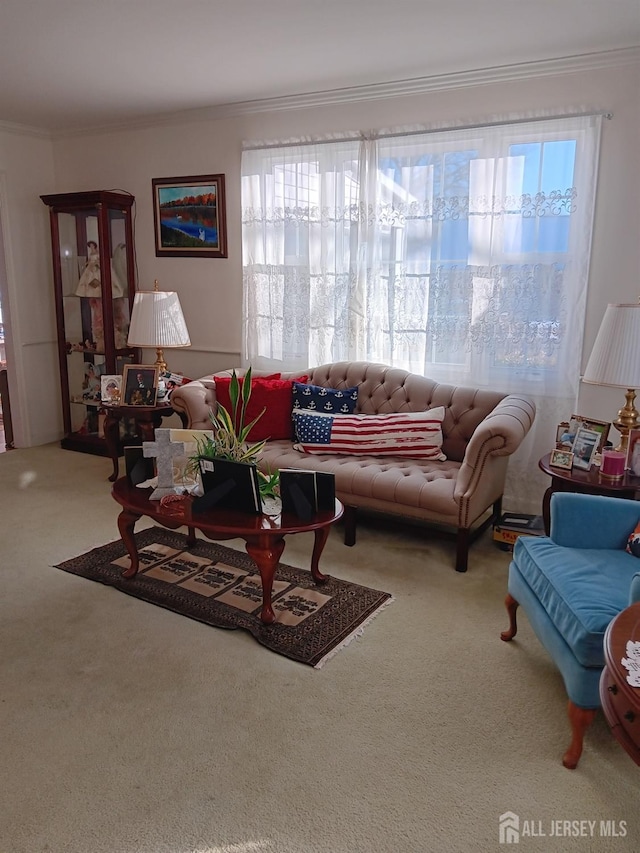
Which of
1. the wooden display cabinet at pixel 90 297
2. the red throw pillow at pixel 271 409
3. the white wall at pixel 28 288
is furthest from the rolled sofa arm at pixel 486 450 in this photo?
the white wall at pixel 28 288

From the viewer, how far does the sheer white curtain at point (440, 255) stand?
12.3ft

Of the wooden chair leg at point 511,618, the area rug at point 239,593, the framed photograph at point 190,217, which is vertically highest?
the framed photograph at point 190,217

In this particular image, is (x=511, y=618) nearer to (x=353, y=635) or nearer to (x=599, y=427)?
(x=353, y=635)

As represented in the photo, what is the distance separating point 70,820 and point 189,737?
0.43m

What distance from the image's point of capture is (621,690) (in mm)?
1422

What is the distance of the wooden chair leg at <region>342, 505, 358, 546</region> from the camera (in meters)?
3.67

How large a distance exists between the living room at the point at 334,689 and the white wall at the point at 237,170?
0.05 ft

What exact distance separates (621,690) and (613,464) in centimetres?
185

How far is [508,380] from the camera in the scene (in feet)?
13.2

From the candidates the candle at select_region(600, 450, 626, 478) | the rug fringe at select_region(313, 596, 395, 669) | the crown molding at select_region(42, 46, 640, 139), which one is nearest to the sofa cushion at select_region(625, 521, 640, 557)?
the candle at select_region(600, 450, 626, 478)

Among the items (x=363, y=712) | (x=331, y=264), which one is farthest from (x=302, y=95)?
(x=363, y=712)

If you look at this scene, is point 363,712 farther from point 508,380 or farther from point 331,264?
point 331,264

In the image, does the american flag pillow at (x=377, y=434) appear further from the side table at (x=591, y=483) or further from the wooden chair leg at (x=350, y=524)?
the side table at (x=591, y=483)

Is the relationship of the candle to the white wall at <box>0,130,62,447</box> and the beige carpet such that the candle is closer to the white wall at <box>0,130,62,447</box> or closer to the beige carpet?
the beige carpet
